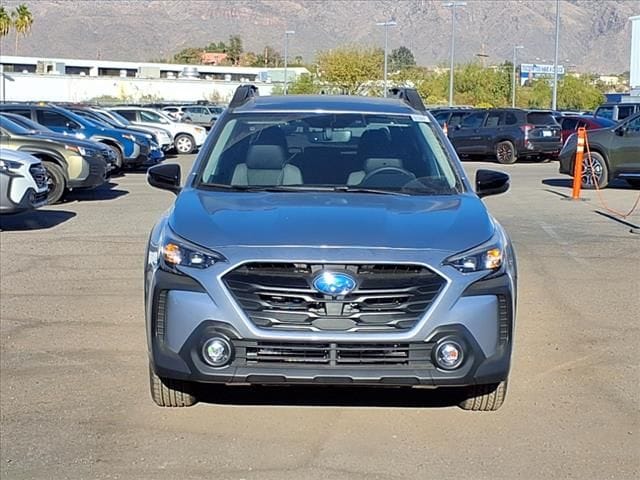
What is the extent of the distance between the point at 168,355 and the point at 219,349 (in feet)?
0.99

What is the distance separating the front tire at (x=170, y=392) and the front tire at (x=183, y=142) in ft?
90.8

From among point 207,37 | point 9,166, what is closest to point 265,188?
point 9,166

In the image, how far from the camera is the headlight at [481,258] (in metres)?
5.19

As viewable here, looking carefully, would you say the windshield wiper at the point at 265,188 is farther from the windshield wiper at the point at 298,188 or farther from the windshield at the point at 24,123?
the windshield at the point at 24,123

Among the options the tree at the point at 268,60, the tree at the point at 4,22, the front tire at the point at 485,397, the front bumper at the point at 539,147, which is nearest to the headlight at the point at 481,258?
the front tire at the point at 485,397

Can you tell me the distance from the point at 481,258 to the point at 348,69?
6086 cm

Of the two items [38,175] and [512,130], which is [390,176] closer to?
[38,175]

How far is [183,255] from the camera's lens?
528 cm

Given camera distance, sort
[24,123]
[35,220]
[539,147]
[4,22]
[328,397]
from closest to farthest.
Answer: [328,397], [35,220], [24,123], [539,147], [4,22]

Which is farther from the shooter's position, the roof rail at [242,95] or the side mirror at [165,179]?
the roof rail at [242,95]

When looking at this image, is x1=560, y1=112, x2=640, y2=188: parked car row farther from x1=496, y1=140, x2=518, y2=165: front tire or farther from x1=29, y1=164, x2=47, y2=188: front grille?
x1=29, y1=164, x2=47, y2=188: front grille

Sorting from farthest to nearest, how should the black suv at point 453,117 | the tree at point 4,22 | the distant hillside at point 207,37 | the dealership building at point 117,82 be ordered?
the distant hillside at point 207,37 < the dealership building at point 117,82 < the tree at point 4,22 < the black suv at point 453,117

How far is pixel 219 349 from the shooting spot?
16.8 ft

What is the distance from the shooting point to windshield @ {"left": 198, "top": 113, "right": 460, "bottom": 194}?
6.45 meters
